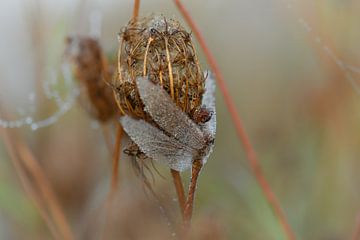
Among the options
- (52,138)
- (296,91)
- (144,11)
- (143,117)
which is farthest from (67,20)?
(143,117)

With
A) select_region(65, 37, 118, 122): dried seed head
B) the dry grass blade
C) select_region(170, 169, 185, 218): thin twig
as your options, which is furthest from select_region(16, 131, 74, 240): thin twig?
select_region(170, 169, 185, 218): thin twig

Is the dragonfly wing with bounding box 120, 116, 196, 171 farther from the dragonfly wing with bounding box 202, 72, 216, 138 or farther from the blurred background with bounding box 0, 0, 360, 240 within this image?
the blurred background with bounding box 0, 0, 360, 240

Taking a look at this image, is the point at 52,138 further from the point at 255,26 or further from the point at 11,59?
the point at 255,26

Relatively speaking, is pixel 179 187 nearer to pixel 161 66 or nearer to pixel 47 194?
pixel 161 66

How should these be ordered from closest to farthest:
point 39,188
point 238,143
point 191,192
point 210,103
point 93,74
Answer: point 191,192 → point 210,103 → point 93,74 → point 39,188 → point 238,143

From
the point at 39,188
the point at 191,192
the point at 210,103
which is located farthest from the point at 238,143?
the point at 191,192
